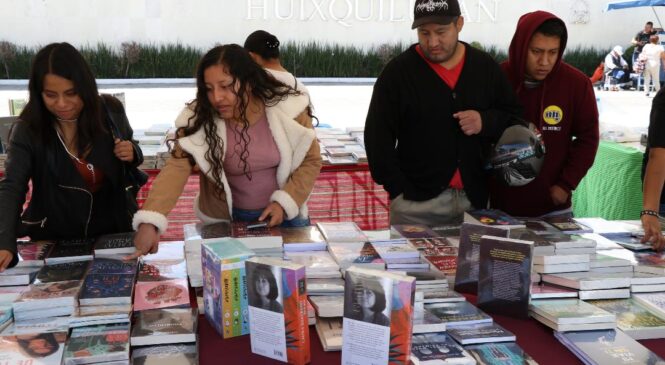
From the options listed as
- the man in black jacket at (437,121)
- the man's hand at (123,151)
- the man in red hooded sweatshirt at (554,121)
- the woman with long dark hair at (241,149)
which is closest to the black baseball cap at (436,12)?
the man in black jacket at (437,121)

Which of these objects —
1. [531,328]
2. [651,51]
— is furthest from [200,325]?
[651,51]

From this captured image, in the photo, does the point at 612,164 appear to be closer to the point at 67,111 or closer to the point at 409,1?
the point at 67,111

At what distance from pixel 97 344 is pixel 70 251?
64 cm

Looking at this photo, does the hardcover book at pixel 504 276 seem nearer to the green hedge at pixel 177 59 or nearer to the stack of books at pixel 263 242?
the stack of books at pixel 263 242

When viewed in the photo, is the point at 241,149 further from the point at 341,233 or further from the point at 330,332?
the point at 330,332

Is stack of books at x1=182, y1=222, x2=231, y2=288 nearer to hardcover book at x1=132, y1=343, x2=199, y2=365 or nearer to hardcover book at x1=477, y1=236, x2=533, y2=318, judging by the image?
hardcover book at x1=132, y1=343, x2=199, y2=365

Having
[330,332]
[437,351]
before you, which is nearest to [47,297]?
[330,332]

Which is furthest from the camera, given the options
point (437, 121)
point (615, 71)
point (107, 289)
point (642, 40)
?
point (615, 71)

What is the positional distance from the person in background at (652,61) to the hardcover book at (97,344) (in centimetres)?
1427

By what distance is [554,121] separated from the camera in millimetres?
2527

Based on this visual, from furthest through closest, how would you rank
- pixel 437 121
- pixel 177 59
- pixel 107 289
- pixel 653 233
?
pixel 177 59
pixel 437 121
pixel 653 233
pixel 107 289

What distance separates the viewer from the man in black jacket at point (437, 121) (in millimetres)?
2441

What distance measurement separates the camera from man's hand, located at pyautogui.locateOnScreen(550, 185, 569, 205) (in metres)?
2.53

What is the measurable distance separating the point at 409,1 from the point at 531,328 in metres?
16.5
